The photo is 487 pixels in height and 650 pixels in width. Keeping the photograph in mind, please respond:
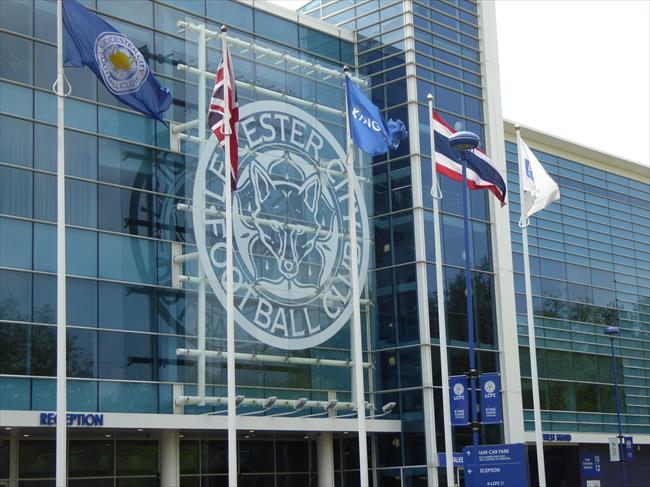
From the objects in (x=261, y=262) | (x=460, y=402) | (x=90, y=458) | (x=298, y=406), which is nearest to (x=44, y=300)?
(x=90, y=458)

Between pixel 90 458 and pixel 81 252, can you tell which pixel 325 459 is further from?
pixel 81 252

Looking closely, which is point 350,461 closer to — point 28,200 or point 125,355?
point 125,355

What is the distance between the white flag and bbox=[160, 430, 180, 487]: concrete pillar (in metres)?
13.4

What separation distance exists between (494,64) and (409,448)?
1667 centimetres

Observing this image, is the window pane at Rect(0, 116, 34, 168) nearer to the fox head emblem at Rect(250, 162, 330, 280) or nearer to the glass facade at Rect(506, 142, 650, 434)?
the fox head emblem at Rect(250, 162, 330, 280)

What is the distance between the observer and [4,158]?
109ft

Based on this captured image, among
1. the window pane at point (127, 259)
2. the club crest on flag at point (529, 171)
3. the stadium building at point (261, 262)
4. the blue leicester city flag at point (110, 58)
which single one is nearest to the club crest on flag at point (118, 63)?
Result: the blue leicester city flag at point (110, 58)

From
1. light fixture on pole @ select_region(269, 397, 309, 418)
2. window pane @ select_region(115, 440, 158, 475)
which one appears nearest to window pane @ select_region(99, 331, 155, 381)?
window pane @ select_region(115, 440, 158, 475)

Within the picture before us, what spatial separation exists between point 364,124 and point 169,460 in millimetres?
12614

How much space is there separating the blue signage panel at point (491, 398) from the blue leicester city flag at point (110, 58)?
11582mm

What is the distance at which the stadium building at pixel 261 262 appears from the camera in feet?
112

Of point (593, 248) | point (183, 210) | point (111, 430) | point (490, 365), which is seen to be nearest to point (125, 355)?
point (111, 430)

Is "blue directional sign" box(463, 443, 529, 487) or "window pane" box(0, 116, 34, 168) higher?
"window pane" box(0, 116, 34, 168)

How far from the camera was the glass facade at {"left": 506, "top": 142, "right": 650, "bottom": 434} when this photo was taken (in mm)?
52906
